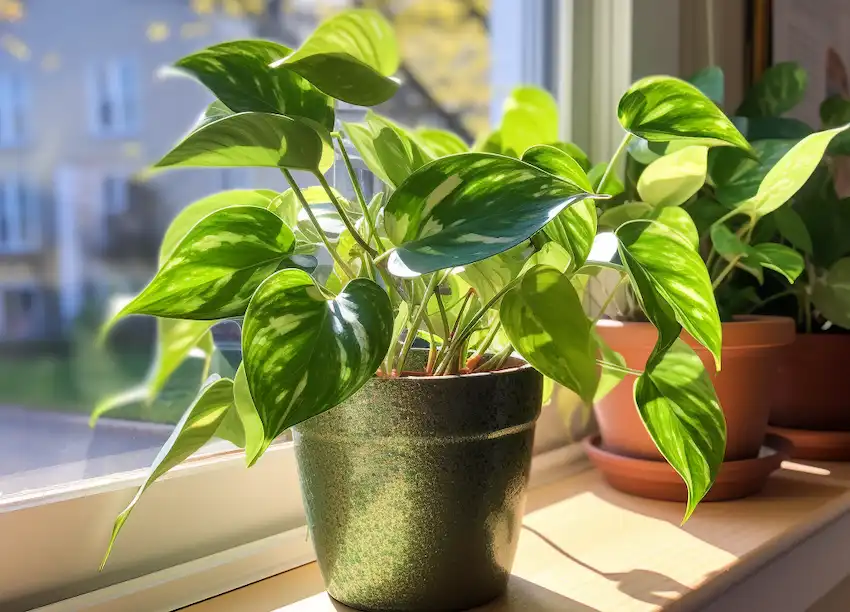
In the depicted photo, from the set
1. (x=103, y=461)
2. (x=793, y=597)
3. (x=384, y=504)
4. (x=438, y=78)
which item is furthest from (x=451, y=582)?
(x=438, y=78)

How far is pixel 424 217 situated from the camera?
1.39 feet

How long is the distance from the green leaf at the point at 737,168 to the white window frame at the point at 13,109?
63cm

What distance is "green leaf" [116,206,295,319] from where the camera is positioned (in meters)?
0.42

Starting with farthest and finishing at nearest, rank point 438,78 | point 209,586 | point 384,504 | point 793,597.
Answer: point 438,78 → point 793,597 → point 209,586 → point 384,504

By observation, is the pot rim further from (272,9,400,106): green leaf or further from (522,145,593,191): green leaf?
(272,9,400,106): green leaf

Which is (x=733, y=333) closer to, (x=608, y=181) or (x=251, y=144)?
(x=608, y=181)

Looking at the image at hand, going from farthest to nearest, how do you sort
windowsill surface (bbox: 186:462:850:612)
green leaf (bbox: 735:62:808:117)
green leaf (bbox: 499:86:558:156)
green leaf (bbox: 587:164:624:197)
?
green leaf (bbox: 735:62:808:117) → green leaf (bbox: 587:164:624:197) → green leaf (bbox: 499:86:558:156) → windowsill surface (bbox: 186:462:850:612)

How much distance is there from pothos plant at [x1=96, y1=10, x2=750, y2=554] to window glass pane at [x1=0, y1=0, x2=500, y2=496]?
0.12 meters

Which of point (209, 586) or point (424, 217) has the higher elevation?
point (424, 217)

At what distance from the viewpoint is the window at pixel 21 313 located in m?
0.62

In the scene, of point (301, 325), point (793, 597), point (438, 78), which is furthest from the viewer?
point (438, 78)

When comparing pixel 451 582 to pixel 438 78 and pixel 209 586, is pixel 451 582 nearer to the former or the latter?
pixel 209 586

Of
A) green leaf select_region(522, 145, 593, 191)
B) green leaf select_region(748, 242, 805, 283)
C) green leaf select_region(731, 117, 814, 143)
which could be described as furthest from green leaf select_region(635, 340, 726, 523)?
green leaf select_region(731, 117, 814, 143)

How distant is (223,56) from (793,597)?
2.30 ft
